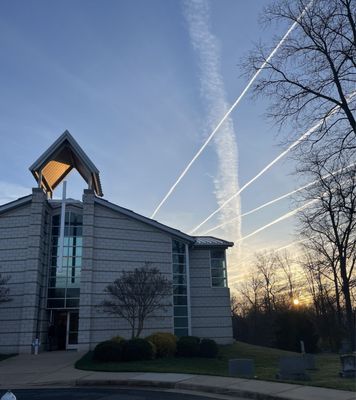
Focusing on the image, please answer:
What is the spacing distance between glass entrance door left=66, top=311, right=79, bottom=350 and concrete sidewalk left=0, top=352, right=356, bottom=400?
6.34m

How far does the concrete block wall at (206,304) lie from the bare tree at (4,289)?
12.8m

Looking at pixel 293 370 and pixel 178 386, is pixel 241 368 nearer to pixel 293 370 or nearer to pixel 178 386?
pixel 293 370

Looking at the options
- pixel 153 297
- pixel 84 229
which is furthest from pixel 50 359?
pixel 84 229

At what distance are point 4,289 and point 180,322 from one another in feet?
39.1

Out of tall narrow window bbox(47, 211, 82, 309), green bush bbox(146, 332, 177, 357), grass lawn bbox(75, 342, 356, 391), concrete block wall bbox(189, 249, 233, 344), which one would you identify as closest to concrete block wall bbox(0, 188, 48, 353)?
tall narrow window bbox(47, 211, 82, 309)

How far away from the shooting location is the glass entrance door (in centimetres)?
2877

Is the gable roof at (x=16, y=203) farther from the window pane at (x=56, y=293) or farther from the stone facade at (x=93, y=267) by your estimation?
the window pane at (x=56, y=293)

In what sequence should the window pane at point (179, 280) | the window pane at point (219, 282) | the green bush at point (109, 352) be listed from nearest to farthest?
the green bush at point (109, 352) < the window pane at point (179, 280) < the window pane at point (219, 282)

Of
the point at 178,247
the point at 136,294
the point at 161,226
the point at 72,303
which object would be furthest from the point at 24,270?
the point at 178,247

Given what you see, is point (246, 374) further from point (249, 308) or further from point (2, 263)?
point (249, 308)

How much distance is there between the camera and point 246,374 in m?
14.1

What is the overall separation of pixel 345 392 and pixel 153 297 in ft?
58.5

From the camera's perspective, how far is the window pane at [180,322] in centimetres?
3066

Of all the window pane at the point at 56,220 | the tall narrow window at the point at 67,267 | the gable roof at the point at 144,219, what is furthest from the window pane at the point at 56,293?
the gable roof at the point at 144,219
